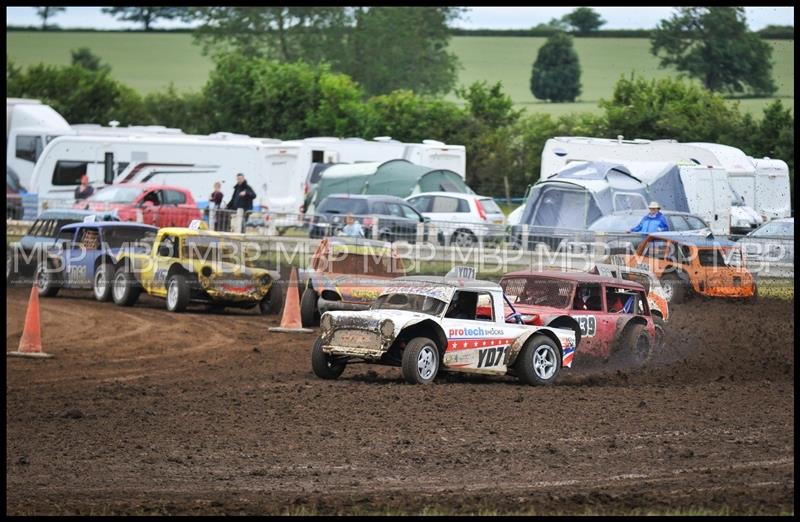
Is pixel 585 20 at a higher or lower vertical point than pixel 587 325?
higher

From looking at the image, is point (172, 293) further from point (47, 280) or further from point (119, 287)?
point (47, 280)

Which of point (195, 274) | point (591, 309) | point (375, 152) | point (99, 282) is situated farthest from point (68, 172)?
point (591, 309)

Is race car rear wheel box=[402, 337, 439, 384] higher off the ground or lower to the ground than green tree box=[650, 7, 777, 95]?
lower

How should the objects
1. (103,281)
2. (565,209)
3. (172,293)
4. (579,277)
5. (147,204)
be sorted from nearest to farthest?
1. (579,277)
2. (172,293)
3. (103,281)
4. (565,209)
5. (147,204)

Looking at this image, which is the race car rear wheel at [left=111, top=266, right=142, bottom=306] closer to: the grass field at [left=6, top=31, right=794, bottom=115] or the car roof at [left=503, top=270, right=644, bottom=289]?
the car roof at [left=503, top=270, right=644, bottom=289]

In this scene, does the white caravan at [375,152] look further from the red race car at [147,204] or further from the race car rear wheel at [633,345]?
the race car rear wheel at [633,345]

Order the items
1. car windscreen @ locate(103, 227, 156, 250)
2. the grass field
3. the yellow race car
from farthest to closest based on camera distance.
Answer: the grass field, car windscreen @ locate(103, 227, 156, 250), the yellow race car

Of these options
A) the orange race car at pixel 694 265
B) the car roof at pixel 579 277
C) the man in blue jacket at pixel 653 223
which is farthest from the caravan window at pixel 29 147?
the car roof at pixel 579 277

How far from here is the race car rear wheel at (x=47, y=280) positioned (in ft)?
83.6

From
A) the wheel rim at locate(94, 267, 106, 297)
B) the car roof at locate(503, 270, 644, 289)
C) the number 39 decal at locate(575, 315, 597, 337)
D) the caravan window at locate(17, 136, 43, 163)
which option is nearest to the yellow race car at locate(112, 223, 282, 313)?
the wheel rim at locate(94, 267, 106, 297)

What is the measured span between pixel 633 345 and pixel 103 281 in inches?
474

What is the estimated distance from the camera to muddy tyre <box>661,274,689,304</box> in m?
20.6

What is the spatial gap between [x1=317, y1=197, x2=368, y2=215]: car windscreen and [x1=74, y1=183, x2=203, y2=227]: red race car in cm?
334

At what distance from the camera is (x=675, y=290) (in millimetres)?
20828
